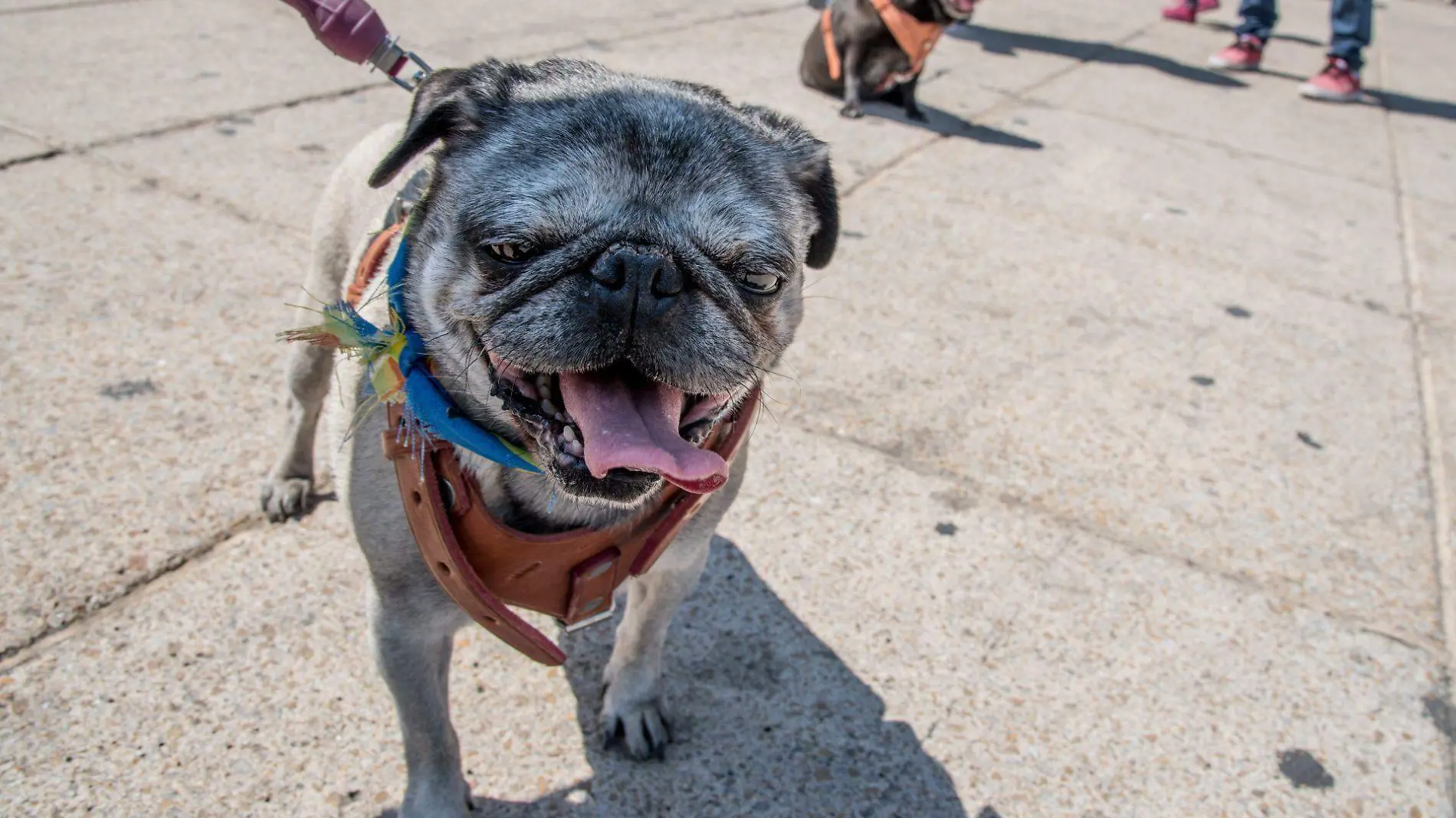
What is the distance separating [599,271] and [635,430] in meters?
0.31

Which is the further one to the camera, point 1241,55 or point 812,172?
point 1241,55

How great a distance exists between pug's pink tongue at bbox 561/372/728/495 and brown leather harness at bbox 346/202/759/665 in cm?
32

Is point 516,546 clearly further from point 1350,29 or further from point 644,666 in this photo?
point 1350,29

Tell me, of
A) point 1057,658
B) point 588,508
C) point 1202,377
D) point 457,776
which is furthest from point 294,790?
point 1202,377

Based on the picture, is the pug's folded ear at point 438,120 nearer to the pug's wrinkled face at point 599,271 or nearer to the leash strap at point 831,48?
the pug's wrinkled face at point 599,271

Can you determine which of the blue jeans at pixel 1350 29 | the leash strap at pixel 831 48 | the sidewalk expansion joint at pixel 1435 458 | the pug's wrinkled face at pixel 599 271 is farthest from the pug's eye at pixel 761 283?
the blue jeans at pixel 1350 29

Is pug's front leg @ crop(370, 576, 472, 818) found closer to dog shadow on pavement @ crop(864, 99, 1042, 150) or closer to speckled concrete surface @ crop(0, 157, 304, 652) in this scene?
speckled concrete surface @ crop(0, 157, 304, 652)

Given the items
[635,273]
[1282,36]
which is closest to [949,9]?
[635,273]

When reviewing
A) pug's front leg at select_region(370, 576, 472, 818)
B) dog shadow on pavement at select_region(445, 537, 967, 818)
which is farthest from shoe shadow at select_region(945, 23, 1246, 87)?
pug's front leg at select_region(370, 576, 472, 818)

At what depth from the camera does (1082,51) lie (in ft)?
36.9

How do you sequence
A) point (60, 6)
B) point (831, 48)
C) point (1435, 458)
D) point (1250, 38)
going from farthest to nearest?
1. point (1250, 38)
2. point (831, 48)
3. point (60, 6)
4. point (1435, 458)

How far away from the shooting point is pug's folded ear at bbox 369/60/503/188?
92.4 inches

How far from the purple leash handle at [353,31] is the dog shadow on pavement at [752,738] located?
1.76 m

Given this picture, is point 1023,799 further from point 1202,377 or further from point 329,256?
point 1202,377
